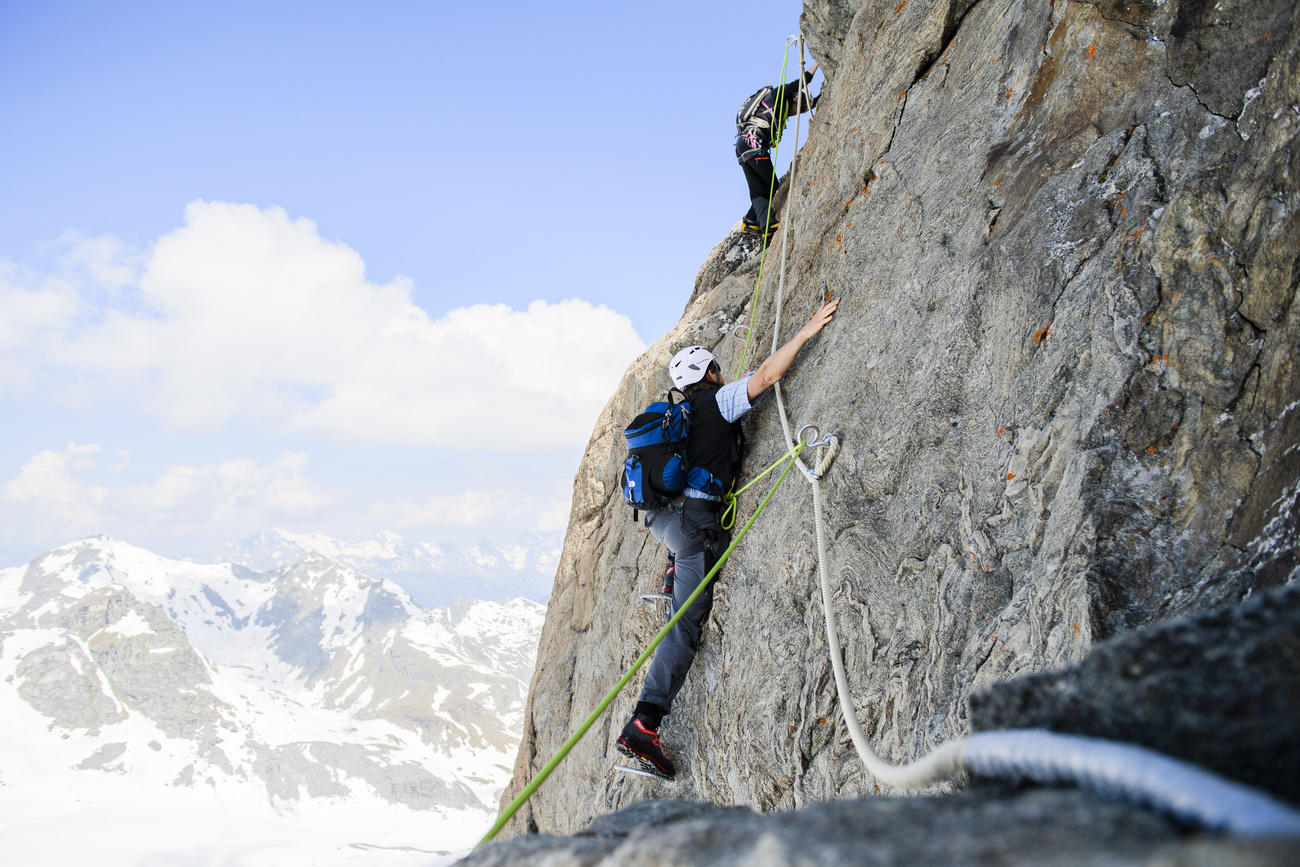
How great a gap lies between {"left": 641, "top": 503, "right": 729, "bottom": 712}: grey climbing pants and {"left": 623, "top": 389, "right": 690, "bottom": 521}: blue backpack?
0.32 metres

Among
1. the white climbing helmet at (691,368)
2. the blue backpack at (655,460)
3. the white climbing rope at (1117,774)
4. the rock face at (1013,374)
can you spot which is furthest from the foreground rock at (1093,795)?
the white climbing helmet at (691,368)

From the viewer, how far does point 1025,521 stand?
5016 millimetres

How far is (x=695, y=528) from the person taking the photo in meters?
8.05

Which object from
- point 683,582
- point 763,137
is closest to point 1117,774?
point 683,582

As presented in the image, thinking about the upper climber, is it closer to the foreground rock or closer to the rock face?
the rock face

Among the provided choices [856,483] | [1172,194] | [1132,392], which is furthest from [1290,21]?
[856,483]

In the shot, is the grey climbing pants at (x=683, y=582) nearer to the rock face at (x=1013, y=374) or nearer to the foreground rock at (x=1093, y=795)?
the rock face at (x=1013, y=374)

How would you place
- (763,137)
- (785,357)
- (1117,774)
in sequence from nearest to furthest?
(1117,774) → (785,357) → (763,137)

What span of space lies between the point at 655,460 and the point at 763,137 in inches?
257

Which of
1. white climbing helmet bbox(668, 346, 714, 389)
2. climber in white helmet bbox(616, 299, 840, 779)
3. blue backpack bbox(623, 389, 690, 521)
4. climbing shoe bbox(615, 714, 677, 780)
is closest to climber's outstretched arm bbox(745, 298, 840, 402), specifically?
climber in white helmet bbox(616, 299, 840, 779)

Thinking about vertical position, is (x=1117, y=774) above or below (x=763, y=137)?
below

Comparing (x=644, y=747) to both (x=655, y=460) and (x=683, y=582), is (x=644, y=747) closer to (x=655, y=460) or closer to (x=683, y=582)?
(x=683, y=582)

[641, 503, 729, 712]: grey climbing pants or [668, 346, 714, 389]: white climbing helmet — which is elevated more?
[668, 346, 714, 389]: white climbing helmet

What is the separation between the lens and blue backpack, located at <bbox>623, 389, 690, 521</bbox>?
768 centimetres
